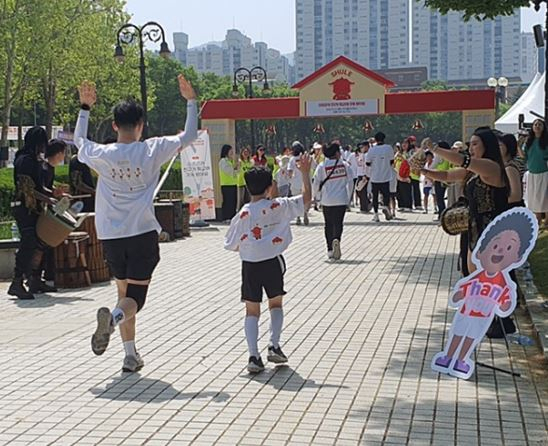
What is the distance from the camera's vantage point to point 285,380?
6.86 meters

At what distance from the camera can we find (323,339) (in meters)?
8.29

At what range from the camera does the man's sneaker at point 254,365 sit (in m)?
7.02

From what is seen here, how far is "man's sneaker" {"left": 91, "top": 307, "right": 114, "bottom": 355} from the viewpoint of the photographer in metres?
6.73

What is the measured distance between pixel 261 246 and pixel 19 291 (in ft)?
15.7

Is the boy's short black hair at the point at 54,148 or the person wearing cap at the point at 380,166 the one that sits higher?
the boy's short black hair at the point at 54,148

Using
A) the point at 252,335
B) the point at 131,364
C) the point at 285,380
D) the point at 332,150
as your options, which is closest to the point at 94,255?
the point at 332,150

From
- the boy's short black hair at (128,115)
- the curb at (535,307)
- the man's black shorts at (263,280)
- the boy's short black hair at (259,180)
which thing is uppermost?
the boy's short black hair at (128,115)

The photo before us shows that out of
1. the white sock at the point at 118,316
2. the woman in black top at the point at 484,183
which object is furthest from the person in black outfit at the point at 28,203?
the woman in black top at the point at 484,183

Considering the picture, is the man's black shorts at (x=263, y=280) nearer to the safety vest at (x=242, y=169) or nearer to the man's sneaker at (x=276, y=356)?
the man's sneaker at (x=276, y=356)

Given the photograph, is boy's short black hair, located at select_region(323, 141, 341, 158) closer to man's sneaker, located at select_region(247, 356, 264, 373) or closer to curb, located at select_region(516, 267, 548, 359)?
curb, located at select_region(516, 267, 548, 359)

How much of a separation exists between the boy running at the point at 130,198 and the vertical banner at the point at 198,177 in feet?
40.3

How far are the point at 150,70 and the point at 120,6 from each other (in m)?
29.6

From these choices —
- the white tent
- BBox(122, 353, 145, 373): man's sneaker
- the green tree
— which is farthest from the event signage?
BBox(122, 353, 145, 373): man's sneaker

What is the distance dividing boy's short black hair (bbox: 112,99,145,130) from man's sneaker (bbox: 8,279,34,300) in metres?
4.38
